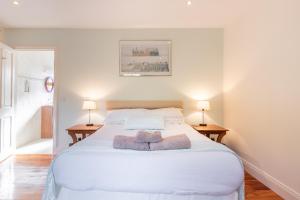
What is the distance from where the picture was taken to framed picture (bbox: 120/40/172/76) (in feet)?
13.5

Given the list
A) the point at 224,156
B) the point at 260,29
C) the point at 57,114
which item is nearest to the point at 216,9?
the point at 260,29

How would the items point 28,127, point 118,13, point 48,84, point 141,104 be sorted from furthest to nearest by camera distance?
point 48,84
point 28,127
point 141,104
point 118,13

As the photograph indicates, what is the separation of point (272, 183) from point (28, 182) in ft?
9.99

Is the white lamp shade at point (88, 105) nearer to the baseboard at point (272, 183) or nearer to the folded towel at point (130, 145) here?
the folded towel at point (130, 145)

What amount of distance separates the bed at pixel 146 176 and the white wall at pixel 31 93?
3472mm

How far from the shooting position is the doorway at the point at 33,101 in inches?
187

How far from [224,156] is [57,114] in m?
3.29

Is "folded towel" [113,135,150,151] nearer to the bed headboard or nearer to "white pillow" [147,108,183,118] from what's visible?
"white pillow" [147,108,183,118]

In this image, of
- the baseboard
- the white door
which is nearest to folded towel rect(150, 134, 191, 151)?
the baseboard

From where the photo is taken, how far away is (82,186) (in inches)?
71.4

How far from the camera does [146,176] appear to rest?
179cm

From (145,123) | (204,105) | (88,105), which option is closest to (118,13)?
(88,105)

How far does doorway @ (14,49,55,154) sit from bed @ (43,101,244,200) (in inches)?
112

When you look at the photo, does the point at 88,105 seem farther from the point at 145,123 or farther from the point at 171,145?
the point at 171,145
